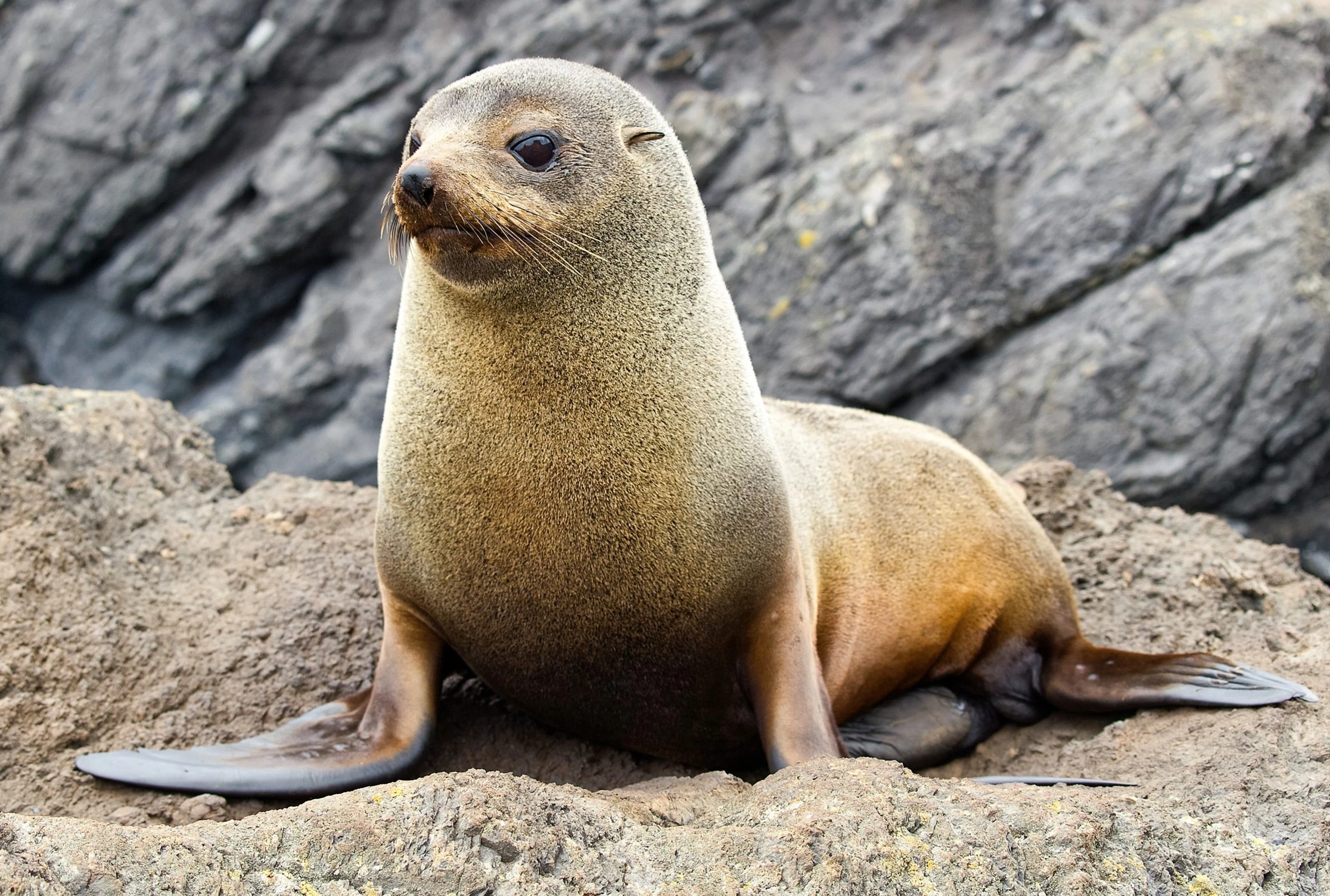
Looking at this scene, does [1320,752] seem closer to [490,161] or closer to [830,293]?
[490,161]

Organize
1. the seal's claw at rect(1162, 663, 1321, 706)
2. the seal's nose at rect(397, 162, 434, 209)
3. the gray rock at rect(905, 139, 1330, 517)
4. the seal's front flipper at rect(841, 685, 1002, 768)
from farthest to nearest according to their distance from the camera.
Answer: the gray rock at rect(905, 139, 1330, 517)
the seal's front flipper at rect(841, 685, 1002, 768)
the seal's claw at rect(1162, 663, 1321, 706)
the seal's nose at rect(397, 162, 434, 209)

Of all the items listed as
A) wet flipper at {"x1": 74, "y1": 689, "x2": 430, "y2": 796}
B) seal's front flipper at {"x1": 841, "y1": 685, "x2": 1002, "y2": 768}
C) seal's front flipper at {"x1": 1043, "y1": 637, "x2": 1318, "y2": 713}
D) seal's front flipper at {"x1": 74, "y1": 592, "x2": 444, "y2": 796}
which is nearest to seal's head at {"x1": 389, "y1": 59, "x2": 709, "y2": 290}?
seal's front flipper at {"x1": 74, "y1": 592, "x2": 444, "y2": 796}

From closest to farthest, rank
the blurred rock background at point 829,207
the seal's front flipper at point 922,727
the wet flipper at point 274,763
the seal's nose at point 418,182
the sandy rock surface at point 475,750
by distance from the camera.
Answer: the sandy rock surface at point 475,750 → the seal's nose at point 418,182 → the wet flipper at point 274,763 → the seal's front flipper at point 922,727 → the blurred rock background at point 829,207

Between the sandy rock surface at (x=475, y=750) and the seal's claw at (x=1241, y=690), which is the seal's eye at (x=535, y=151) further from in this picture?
the seal's claw at (x=1241, y=690)

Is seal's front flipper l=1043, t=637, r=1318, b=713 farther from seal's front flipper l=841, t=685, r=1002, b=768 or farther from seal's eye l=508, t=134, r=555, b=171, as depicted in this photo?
seal's eye l=508, t=134, r=555, b=171

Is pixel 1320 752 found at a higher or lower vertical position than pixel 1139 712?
higher

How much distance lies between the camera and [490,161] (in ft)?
11.8

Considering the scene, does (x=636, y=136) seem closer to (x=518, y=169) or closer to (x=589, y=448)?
(x=518, y=169)

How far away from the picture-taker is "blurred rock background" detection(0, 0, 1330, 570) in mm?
10375

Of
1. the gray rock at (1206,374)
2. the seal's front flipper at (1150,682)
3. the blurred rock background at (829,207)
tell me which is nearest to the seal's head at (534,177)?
the seal's front flipper at (1150,682)

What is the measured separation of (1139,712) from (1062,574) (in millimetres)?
793

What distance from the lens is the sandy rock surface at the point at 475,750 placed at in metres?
2.59

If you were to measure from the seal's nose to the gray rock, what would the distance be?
796 centimetres

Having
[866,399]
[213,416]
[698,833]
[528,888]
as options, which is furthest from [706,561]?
[213,416]
